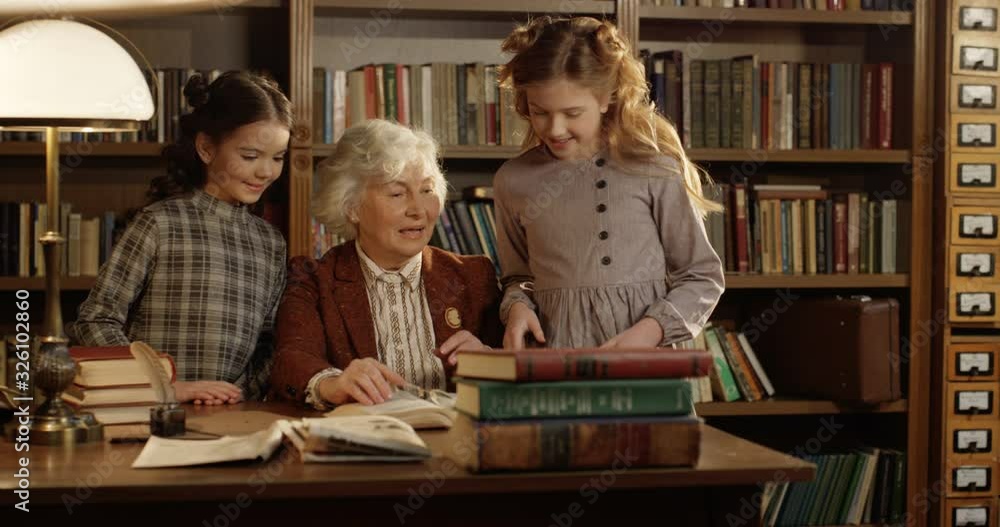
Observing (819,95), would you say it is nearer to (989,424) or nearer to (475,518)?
(989,424)

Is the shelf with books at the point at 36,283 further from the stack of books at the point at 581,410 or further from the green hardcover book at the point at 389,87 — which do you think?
the stack of books at the point at 581,410

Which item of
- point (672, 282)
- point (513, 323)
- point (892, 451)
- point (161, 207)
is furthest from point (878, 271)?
point (161, 207)

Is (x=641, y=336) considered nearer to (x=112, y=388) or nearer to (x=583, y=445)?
(x=583, y=445)

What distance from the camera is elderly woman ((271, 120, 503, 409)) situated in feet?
7.19

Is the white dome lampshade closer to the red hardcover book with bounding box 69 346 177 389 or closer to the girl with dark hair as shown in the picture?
the red hardcover book with bounding box 69 346 177 389

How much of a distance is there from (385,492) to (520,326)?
30.5 inches

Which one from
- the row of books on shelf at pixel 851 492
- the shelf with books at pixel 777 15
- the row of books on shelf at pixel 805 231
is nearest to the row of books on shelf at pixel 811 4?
the shelf with books at pixel 777 15

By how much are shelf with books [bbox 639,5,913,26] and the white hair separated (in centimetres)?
158

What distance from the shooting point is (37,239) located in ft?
11.5

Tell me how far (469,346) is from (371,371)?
9.6 inches

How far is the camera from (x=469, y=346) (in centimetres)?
209

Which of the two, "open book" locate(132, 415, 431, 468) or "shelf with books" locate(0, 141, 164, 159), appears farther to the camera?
"shelf with books" locate(0, 141, 164, 159)

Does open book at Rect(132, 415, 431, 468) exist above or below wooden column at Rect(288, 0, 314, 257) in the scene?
below

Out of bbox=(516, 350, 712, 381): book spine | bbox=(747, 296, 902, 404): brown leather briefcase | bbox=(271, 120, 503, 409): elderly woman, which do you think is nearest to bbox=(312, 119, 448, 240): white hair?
bbox=(271, 120, 503, 409): elderly woman
